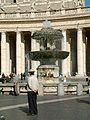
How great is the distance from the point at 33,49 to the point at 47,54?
43.1 m

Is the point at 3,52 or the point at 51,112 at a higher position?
the point at 3,52

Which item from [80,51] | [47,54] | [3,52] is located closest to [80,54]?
[80,51]

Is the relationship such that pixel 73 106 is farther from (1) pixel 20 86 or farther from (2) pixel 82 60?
(2) pixel 82 60

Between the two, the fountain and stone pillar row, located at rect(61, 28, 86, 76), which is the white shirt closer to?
the fountain

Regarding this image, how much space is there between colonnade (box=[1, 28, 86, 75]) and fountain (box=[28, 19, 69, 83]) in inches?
1428

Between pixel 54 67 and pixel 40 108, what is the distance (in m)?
15.5

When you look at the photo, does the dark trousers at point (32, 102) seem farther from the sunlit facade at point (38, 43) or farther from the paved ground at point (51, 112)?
the sunlit facade at point (38, 43)

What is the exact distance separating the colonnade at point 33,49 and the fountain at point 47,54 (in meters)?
36.3

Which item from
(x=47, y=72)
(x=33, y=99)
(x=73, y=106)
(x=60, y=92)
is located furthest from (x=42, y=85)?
(x=33, y=99)

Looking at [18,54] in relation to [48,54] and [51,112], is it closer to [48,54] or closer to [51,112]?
[48,54]

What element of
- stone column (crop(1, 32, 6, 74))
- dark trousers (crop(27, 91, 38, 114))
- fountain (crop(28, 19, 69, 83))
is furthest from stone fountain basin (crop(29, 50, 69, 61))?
stone column (crop(1, 32, 6, 74))

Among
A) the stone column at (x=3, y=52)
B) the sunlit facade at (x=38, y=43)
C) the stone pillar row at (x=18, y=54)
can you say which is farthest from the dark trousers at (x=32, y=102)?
the stone column at (x=3, y=52)

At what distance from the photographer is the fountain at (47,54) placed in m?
40.5

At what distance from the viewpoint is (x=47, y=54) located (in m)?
40.3
